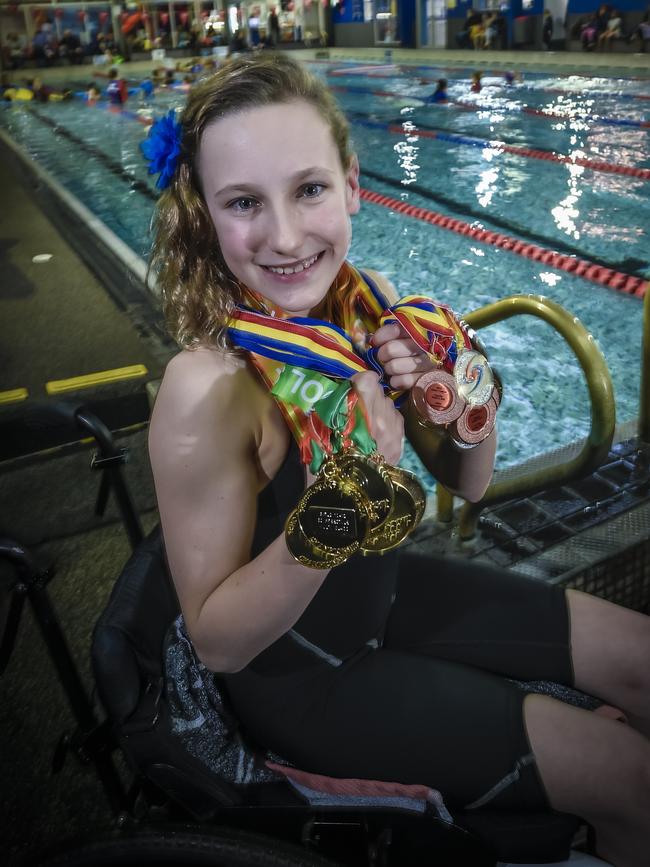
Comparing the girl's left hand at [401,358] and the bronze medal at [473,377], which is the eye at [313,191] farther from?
the bronze medal at [473,377]

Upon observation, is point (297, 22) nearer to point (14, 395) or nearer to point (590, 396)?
point (14, 395)

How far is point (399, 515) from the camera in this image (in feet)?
3.13

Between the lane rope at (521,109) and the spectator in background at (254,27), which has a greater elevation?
the spectator in background at (254,27)

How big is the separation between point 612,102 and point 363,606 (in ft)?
44.3

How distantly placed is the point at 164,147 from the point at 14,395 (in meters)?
2.47

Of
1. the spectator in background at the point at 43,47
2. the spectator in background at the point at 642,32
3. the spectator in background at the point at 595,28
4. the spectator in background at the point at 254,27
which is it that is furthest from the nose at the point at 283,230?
the spectator in background at the point at 254,27

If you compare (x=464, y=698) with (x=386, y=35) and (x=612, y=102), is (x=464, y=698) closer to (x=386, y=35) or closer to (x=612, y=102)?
(x=612, y=102)

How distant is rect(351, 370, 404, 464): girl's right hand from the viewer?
3.07ft

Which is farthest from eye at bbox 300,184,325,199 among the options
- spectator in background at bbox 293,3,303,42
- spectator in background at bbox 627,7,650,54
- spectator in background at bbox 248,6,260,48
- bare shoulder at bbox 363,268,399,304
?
spectator in background at bbox 248,6,260,48

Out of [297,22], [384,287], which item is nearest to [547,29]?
[297,22]

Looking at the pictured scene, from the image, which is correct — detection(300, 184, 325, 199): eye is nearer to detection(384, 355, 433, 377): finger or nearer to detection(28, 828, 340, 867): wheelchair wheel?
detection(384, 355, 433, 377): finger

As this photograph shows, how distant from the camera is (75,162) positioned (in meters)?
10.3

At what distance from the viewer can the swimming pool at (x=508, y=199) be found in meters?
4.12

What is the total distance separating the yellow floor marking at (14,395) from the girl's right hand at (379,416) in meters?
2.66
